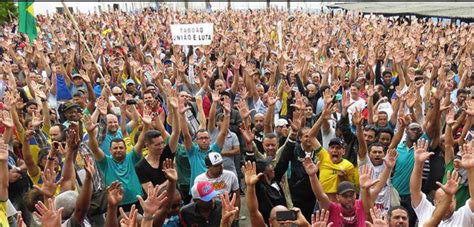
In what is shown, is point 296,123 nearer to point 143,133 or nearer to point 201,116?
point 201,116

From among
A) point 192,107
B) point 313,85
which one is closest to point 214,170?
point 192,107

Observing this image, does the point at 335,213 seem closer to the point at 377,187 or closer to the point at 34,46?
the point at 377,187

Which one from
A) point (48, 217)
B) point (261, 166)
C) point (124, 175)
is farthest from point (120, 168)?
point (48, 217)

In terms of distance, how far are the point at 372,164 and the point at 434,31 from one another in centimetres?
1050

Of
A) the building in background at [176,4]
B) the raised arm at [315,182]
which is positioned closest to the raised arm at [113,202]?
the raised arm at [315,182]

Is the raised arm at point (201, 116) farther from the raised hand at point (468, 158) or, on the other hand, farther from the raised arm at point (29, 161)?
the raised hand at point (468, 158)

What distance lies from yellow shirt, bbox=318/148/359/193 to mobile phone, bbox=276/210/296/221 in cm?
138

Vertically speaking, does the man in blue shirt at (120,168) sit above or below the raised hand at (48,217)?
below

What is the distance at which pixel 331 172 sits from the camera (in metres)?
5.43

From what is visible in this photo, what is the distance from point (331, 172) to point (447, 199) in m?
1.43

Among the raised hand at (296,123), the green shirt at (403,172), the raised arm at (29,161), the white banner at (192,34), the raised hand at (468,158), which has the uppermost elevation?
the white banner at (192,34)

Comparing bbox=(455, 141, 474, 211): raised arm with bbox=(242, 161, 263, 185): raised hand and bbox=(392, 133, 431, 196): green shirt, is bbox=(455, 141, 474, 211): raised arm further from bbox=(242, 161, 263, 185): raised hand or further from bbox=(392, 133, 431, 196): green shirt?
bbox=(242, 161, 263, 185): raised hand

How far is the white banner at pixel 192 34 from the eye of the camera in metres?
12.1

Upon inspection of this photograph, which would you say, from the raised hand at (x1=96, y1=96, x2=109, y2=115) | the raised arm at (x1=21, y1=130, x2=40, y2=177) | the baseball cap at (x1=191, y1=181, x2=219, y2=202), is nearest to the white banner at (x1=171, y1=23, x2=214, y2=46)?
the raised hand at (x1=96, y1=96, x2=109, y2=115)
